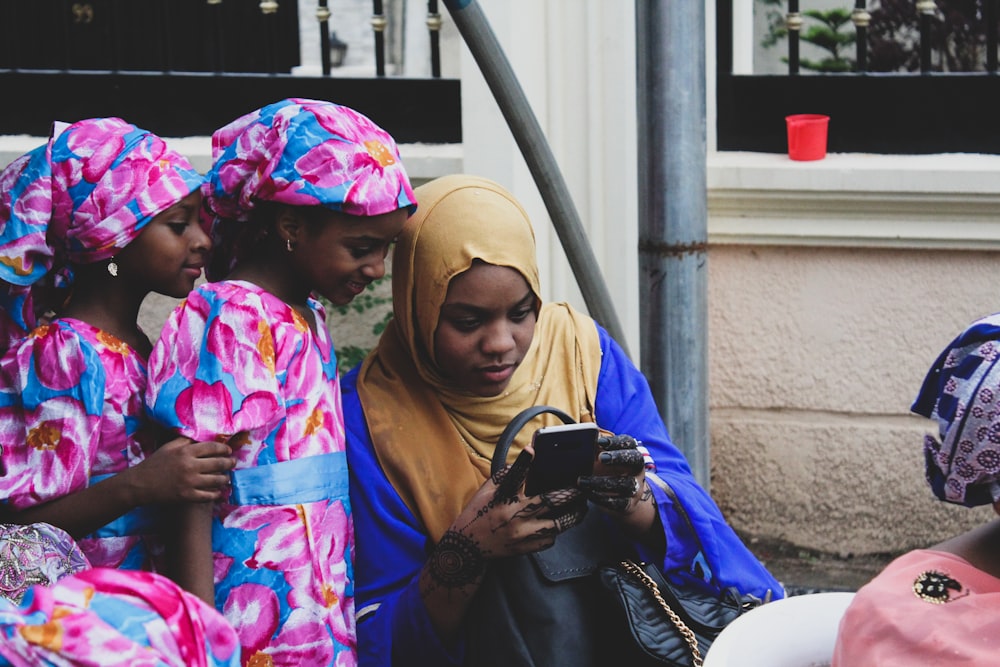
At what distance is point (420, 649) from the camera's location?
2523 millimetres

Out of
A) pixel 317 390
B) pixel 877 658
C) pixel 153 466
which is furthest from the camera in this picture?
pixel 317 390

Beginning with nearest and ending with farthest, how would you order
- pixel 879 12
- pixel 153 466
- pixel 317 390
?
pixel 153 466, pixel 317 390, pixel 879 12

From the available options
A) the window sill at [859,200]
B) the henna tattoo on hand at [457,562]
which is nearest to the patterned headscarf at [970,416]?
the henna tattoo on hand at [457,562]

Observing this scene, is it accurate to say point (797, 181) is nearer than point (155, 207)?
No

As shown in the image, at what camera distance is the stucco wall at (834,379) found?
435 centimetres

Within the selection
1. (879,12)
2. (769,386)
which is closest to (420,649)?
(769,386)

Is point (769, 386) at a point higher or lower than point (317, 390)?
lower

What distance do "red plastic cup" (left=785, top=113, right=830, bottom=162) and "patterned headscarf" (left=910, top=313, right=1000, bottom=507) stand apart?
2.48 metres

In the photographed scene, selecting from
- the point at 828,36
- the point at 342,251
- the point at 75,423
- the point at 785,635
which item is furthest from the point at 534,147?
the point at 828,36

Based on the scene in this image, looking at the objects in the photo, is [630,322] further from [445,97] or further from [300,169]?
[300,169]

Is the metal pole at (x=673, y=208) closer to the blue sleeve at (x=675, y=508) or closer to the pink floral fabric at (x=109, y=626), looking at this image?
the blue sleeve at (x=675, y=508)

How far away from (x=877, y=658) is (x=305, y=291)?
4.18 ft

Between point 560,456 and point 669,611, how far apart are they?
37 centimetres

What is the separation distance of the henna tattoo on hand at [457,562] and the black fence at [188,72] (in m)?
2.27
